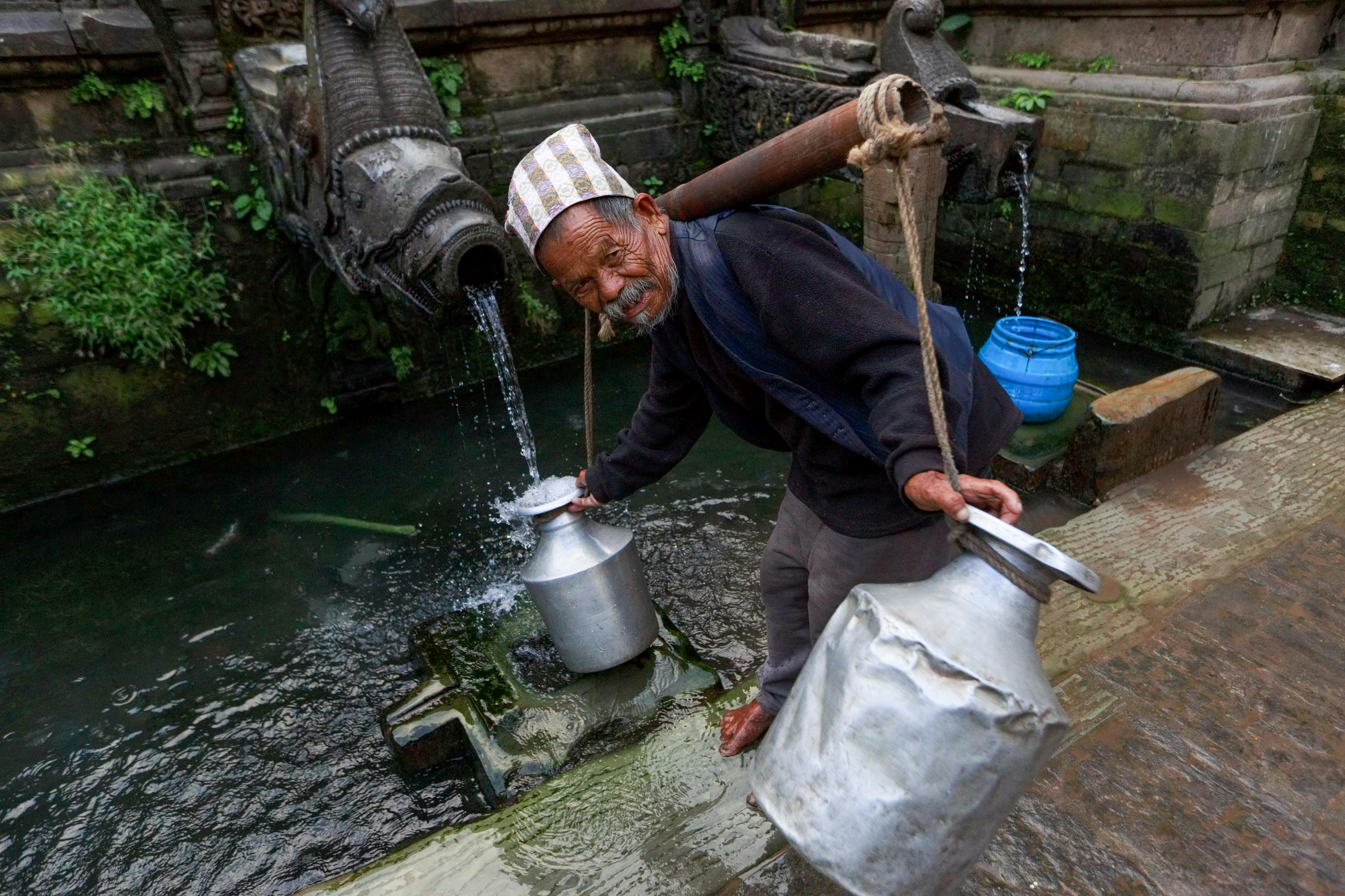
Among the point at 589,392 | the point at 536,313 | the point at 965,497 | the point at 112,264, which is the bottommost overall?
the point at 536,313

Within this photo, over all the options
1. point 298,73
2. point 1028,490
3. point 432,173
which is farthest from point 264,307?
point 1028,490

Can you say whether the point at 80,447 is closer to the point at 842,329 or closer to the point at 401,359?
the point at 401,359

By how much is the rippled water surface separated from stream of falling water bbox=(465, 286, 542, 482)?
99 millimetres

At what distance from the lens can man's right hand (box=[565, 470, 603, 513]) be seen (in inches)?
109

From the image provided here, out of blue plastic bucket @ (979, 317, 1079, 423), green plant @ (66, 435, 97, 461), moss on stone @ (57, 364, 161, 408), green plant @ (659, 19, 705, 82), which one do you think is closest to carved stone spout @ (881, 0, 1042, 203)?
blue plastic bucket @ (979, 317, 1079, 423)

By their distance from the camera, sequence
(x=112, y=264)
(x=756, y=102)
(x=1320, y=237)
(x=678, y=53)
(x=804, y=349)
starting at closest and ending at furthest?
1. (x=804, y=349)
2. (x=112, y=264)
3. (x=756, y=102)
4. (x=1320, y=237)
5. (x=678, y=53)

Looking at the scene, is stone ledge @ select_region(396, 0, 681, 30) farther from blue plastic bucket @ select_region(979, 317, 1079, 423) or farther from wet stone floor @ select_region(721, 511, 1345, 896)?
wet stone floor @ select_region(721, 511, 1345, 896)

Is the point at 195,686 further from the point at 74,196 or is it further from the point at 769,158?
the point at 769,158

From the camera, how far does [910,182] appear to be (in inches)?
62.1

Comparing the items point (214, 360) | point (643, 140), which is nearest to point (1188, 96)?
point (643, 140)

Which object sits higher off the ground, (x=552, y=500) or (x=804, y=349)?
(x=804, y=349)

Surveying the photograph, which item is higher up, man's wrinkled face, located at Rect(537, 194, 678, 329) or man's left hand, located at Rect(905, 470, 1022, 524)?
man's wrinkled face, located at Rect(537, 194, 678, 329)

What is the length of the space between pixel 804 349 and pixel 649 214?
54cm

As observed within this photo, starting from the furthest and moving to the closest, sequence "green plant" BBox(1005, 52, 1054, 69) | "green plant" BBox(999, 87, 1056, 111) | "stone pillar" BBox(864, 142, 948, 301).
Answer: "green plant" BBox(1005, 52, 1054, 69), "green plant" BBox(999, 87, 1056, 111), "stone pillar" BBox(864, 142, 948, 301)
